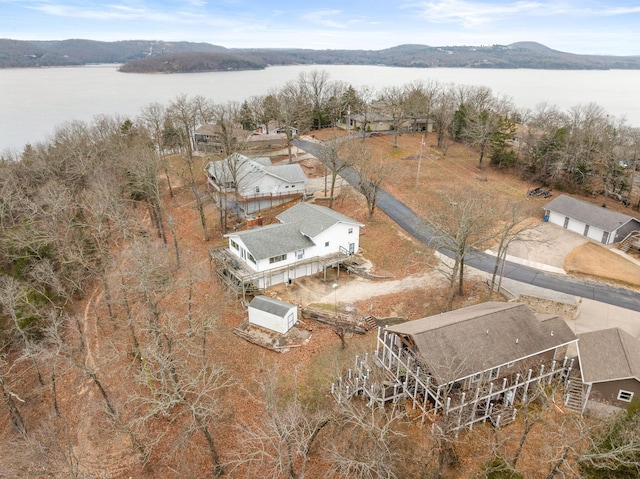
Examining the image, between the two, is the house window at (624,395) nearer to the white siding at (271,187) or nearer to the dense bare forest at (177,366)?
the dense bare forest at (177,366)

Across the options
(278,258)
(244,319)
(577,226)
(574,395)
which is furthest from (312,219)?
(577,226)

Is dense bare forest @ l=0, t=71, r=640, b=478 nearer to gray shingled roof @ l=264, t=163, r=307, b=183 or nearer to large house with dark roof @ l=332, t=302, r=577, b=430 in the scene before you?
large house with dark roof @ l=332, t=302, r=577, b=430

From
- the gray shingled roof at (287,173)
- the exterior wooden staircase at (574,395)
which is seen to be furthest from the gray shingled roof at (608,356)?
the gray shingled roof at (287,173)

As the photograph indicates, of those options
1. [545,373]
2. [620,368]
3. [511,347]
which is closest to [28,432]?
[511,347]

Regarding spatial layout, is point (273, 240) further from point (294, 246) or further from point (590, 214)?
point (590, 214)

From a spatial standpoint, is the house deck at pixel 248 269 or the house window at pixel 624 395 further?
the house deck at pixel 248 269

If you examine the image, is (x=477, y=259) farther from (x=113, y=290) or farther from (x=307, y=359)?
(x=113, y=290)
